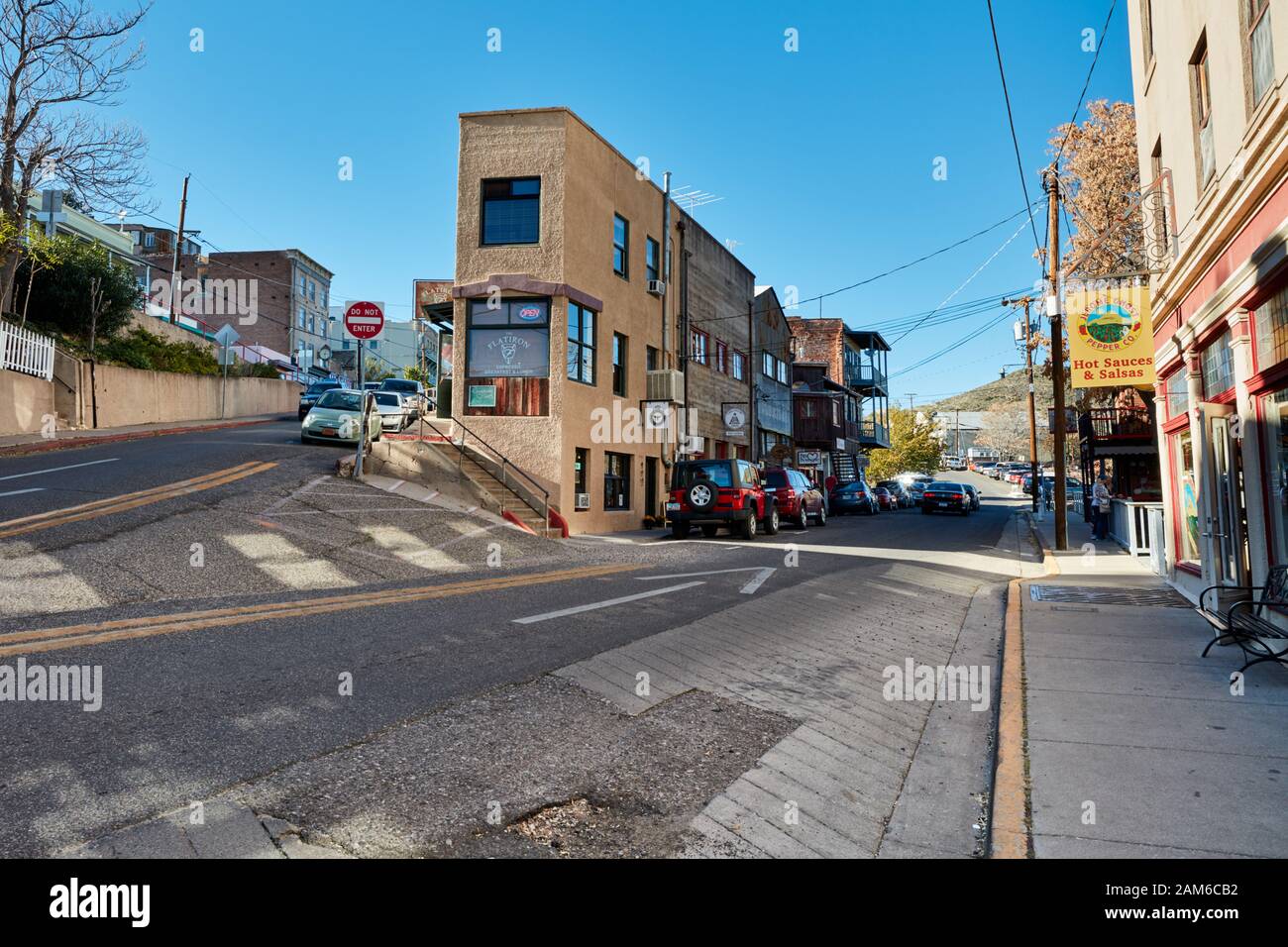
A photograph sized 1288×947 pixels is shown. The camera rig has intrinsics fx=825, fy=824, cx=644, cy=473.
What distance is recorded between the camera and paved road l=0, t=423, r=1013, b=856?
406 centimetres

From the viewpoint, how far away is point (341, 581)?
10250mm

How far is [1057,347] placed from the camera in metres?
21.6

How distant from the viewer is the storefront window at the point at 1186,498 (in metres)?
12.2

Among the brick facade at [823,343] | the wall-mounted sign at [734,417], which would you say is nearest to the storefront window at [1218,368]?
the wall-mounted sign at [734,417]

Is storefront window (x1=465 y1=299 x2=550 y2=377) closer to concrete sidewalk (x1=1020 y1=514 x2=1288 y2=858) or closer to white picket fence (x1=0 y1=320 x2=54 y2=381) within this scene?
white picket fence (x1=0 y1=320 x2=54 y2=381)

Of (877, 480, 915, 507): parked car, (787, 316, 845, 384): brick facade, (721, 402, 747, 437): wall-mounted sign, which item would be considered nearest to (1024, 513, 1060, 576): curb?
(721, 402, 747, 437): wall-mounted sign

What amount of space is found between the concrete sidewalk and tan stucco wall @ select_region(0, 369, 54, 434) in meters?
25.1

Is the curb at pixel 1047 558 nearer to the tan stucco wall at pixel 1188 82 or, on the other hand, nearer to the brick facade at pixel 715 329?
the tan stucco wall at pixel 1188 82

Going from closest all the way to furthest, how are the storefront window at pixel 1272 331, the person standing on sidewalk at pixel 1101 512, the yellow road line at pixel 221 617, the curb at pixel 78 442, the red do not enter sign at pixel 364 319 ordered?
the yellow road line at pixel 221 617 < the storefront window at pixel 1272 331 < the red do not enter sign at pixel 364 319 < the curb at pixel 78 442 < the person standing on sidewalk at pixel 1101 512

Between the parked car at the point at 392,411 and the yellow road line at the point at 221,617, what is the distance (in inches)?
674
